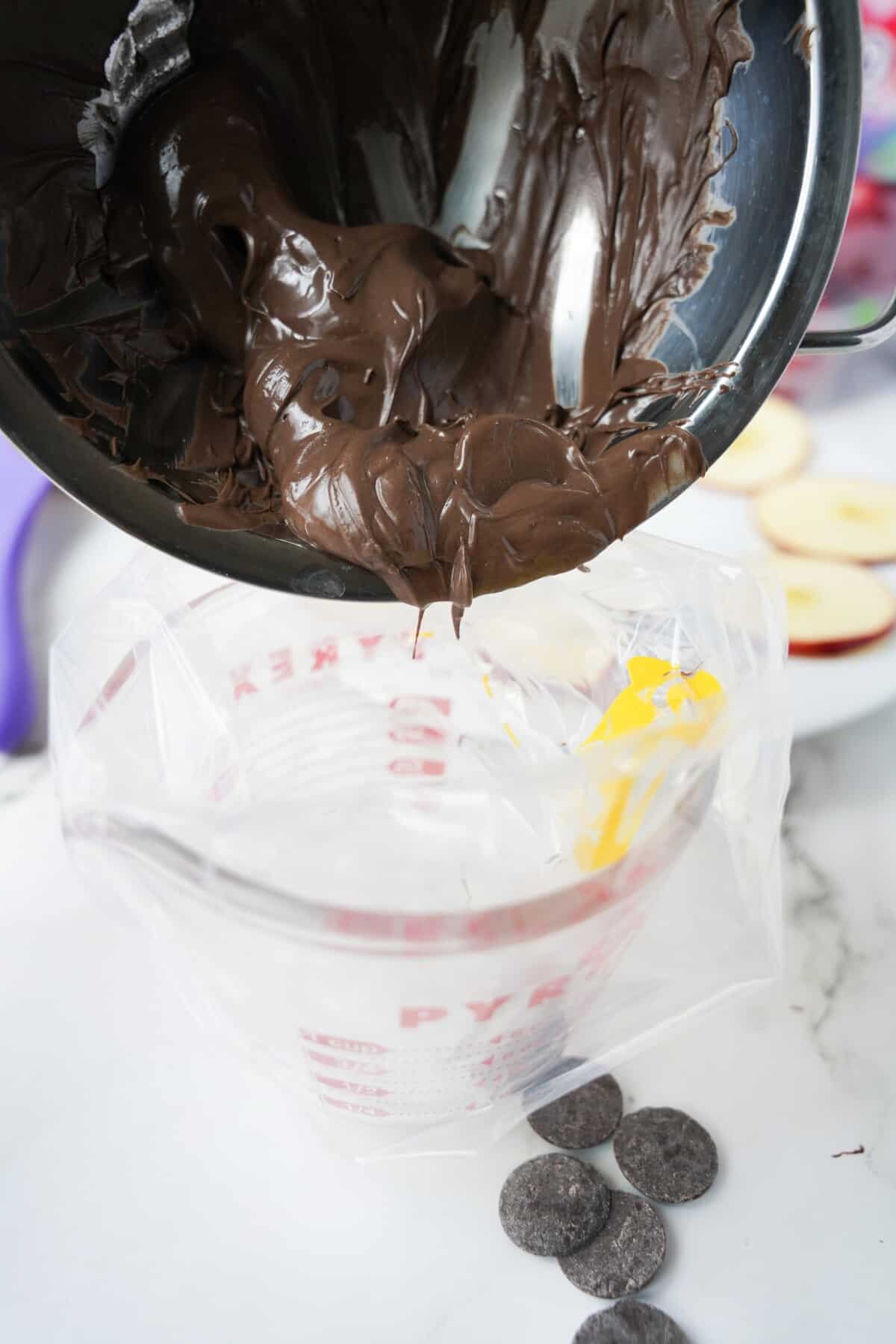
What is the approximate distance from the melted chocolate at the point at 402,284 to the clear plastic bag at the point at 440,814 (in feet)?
0.43

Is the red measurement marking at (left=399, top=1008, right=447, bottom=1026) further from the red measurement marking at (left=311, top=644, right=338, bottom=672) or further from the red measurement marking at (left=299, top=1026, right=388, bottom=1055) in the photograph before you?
the red measurement marking at (left=311, top=644, right=338, bottom=672)

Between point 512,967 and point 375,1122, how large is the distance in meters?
0.18

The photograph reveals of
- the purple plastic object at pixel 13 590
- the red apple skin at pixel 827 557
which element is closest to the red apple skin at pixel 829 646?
the red apple skin at pixel 827 557

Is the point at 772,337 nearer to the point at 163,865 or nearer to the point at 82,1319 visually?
the point at 163,865

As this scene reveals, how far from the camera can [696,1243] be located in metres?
0.62

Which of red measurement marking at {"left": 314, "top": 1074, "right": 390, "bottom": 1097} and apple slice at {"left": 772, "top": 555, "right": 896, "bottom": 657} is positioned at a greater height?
apple slice at {"left": 772, "top": 555, "right": 896, "bottom": 657}

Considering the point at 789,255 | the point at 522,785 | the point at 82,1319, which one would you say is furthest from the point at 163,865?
Answer: the point at 789,255

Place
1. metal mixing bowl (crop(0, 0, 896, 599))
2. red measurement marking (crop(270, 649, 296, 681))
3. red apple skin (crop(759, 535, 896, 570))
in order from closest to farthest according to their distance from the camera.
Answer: metal mixing bowl (crop(0, 0, 896, 599)) < red measurement marking (crop(270, 649, 296, 681)) < red apple skin (crop(759, 535, 896, 570))

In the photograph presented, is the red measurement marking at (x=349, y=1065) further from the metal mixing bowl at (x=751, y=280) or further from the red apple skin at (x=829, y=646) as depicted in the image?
the red apple skin at (x=829, y=646)

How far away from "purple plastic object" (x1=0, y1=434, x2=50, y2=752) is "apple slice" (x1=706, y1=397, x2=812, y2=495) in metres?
0.61

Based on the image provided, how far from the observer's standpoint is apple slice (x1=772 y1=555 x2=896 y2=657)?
910mm

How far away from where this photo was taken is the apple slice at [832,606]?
0.91 m

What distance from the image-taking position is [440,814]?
0.80 meters

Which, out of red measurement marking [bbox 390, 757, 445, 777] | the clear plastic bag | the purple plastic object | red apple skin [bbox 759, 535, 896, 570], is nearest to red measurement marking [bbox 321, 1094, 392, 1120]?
the clear plastic bag
